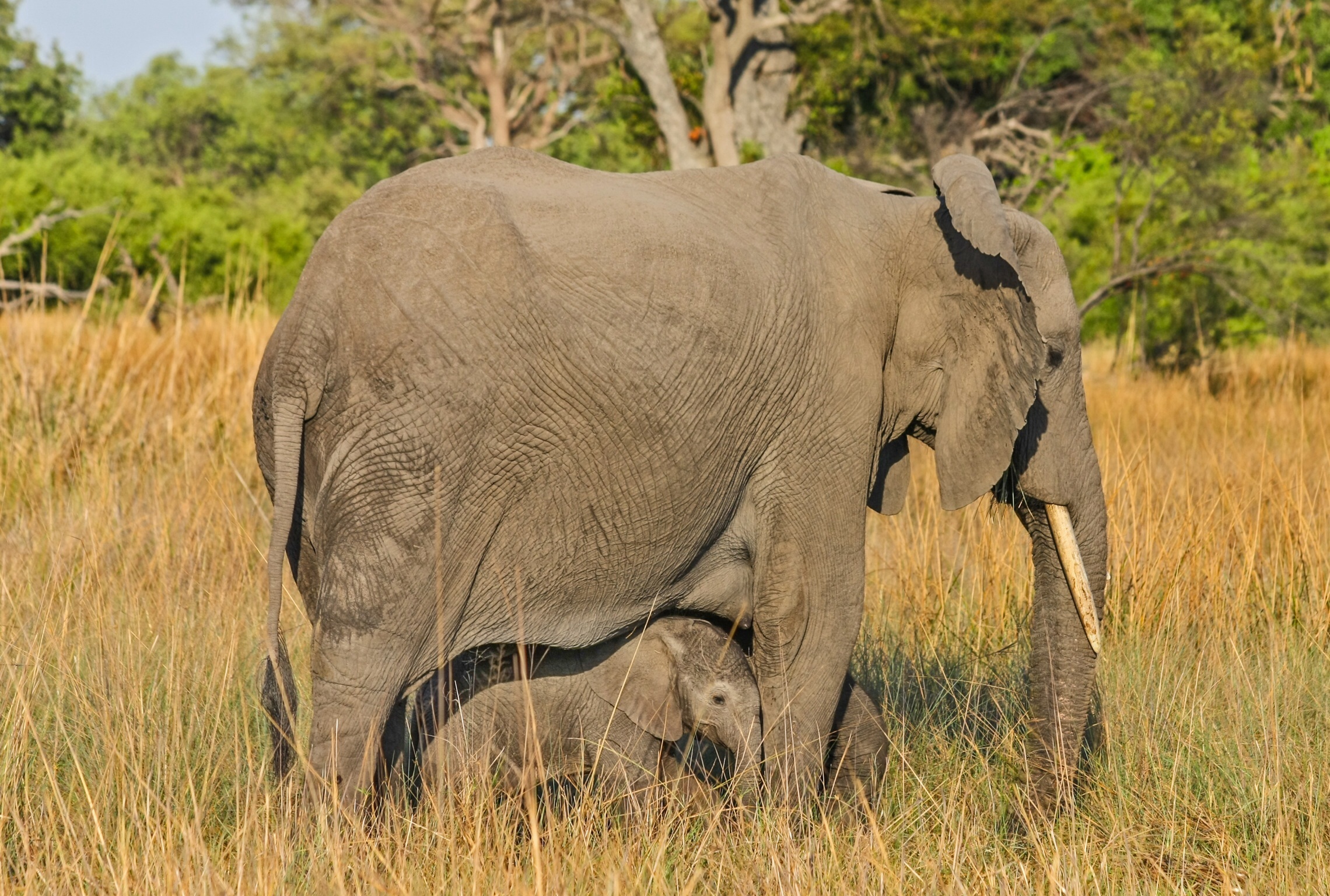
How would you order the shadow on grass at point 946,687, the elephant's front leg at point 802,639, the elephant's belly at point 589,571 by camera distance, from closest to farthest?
the elephant's belly at point 589,571 < the elephant's front leg at point 802,639 < the shadow on grass at point 946,687

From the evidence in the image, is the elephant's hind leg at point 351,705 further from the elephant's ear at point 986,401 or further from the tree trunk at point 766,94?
the tree trunk at point 766,94

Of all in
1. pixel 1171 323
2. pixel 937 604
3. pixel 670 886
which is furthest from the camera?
pixel 1171 323

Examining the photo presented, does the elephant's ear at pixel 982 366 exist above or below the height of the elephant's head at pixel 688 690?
above

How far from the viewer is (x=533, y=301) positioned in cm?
268

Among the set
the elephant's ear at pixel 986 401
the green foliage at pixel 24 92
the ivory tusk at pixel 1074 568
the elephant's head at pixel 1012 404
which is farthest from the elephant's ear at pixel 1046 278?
the green foliage at pixel 24 92

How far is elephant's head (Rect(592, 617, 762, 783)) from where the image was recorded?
331 centimetres

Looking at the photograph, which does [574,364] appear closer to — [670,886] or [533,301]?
[533,301]

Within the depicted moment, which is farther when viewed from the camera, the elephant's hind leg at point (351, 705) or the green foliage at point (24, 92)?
the green foliage at point (24, 92)

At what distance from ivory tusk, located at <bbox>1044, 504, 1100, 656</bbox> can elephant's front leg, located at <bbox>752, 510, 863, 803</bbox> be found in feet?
1.91

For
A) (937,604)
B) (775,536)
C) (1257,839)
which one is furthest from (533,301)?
(937,604)

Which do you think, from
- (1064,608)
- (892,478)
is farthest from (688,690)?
(1064,608)

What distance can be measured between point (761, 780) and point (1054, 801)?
815 mm

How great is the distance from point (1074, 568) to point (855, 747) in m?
0.75

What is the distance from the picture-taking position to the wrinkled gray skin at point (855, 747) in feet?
11.8
